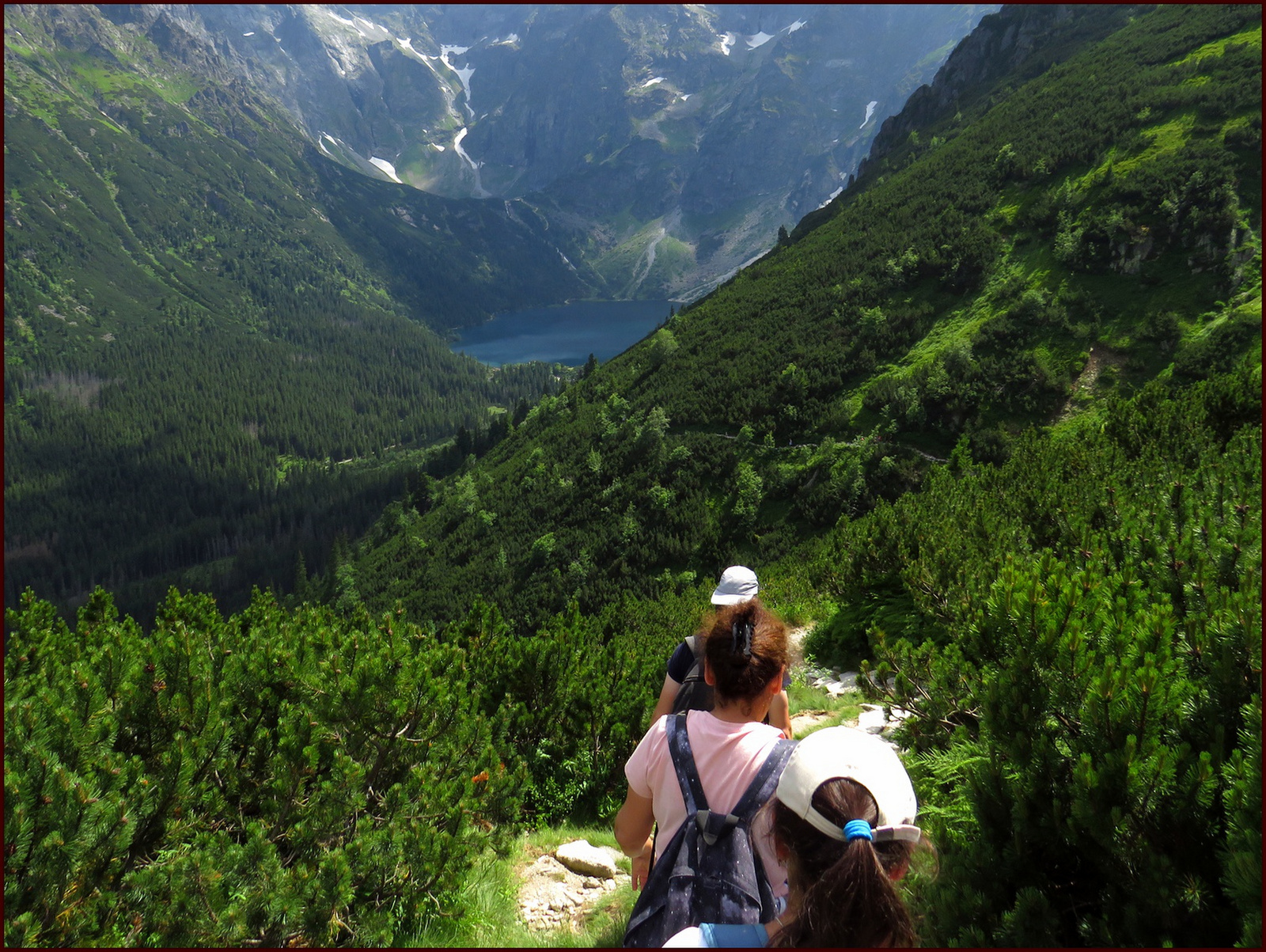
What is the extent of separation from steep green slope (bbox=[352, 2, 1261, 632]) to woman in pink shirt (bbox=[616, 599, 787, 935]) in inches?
1154

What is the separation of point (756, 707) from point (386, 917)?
156 inches

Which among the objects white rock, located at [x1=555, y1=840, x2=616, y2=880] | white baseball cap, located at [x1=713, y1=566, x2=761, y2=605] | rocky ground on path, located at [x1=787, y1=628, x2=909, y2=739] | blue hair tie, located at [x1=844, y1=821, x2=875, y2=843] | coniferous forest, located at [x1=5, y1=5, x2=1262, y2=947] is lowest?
rocky ground on path, located at [x1=787, y1=628, x2=909, y2=739]

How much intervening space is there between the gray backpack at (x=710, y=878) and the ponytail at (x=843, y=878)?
415 mm

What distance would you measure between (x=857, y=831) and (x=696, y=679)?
2.53 meters

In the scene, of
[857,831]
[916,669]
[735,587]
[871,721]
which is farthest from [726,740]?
[871,721]

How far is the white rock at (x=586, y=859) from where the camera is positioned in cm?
668

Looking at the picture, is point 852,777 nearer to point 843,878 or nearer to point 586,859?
point 843,878

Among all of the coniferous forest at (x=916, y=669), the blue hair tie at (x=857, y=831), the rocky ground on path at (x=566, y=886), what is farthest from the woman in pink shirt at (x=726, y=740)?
the rocky ground on path at (x=566, y=886)

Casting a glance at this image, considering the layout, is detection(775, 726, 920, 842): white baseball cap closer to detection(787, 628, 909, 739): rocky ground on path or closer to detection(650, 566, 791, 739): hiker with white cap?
detection(650, 566, 791, 739): hiker with white cap

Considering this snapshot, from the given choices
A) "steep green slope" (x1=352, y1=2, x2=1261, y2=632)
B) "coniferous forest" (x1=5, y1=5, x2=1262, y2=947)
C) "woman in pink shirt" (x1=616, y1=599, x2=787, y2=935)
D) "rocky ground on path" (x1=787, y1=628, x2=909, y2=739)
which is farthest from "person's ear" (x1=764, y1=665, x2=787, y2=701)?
"steep green slope" (x1=352, y1=2, x2=1261, y2=632)

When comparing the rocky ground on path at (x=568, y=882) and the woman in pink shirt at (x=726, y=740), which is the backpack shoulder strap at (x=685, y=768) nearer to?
the woman in pink shirt at (x=726, y=740)

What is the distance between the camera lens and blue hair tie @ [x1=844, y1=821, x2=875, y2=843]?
2344mm

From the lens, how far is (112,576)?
408 feet

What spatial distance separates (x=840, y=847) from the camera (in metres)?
2.47
